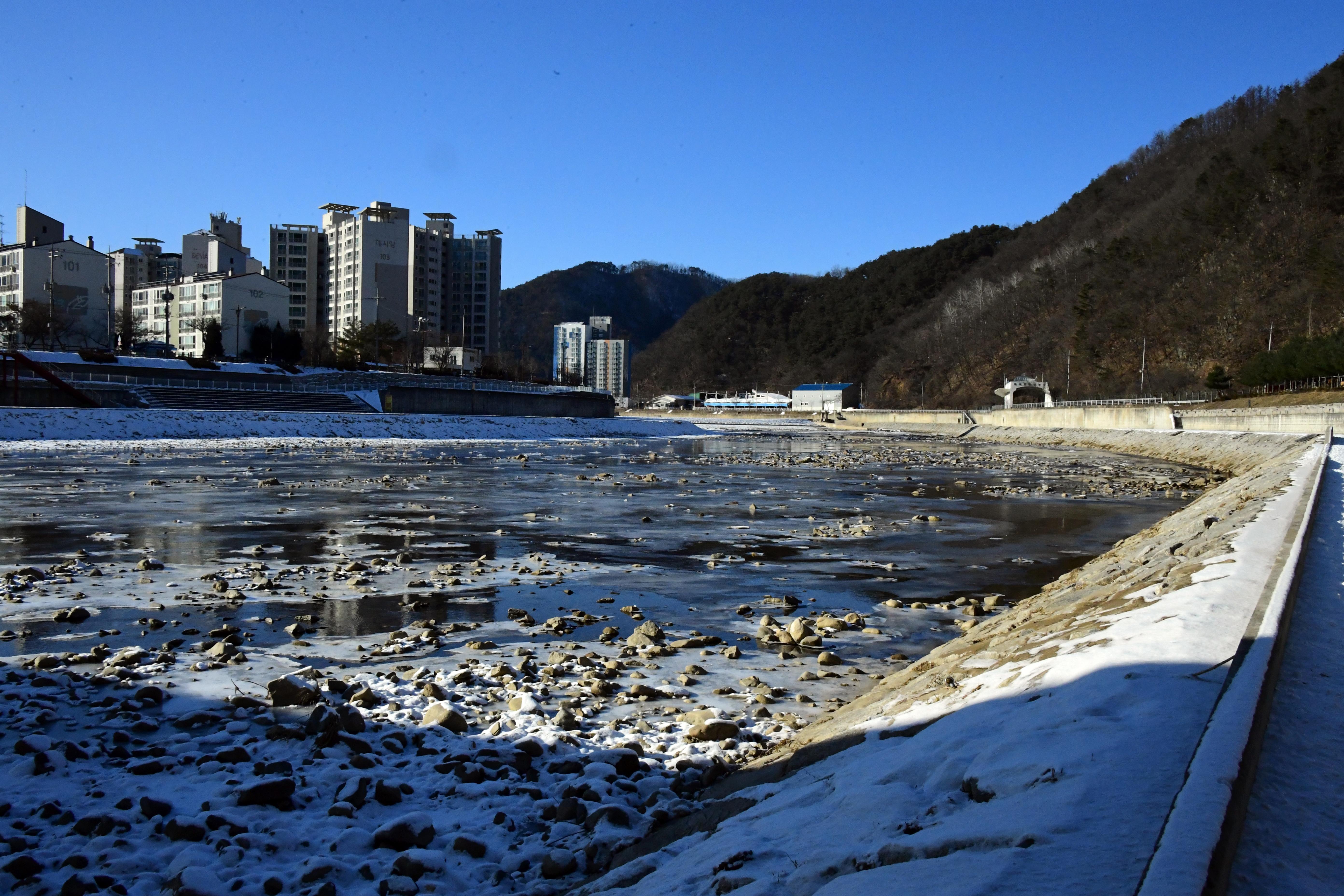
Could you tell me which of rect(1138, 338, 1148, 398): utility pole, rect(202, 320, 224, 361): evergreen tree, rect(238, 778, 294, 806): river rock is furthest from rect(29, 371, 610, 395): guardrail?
rect(1138, 338, 1148, 398): utility pole

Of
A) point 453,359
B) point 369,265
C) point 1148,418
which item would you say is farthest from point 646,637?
point 369,265

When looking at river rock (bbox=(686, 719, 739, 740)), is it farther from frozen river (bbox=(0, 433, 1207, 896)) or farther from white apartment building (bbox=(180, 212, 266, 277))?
white apartment building (bbox=(180, 212, 266, 277))

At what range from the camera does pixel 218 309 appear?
91.9 m

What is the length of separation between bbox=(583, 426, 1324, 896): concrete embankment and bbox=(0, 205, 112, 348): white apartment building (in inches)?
3601

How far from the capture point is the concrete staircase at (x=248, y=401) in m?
48.1

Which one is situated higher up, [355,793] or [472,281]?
[472,281]

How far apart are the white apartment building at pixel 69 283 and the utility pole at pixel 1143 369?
3710 inches

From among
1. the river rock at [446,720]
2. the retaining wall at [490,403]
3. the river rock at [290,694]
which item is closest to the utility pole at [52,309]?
the retaining wall at [490,403]

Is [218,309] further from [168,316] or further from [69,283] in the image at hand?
[69,283]

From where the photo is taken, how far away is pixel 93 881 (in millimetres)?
3648

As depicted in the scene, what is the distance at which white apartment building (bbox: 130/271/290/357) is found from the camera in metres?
90.4

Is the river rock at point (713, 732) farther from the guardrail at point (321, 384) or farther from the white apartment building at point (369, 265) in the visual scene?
the white apartment building at point (369, 265)

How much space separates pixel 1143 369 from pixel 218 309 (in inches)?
3568

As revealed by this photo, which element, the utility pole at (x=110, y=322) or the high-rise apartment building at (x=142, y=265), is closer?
the utility pole at (x=110, y=322)
